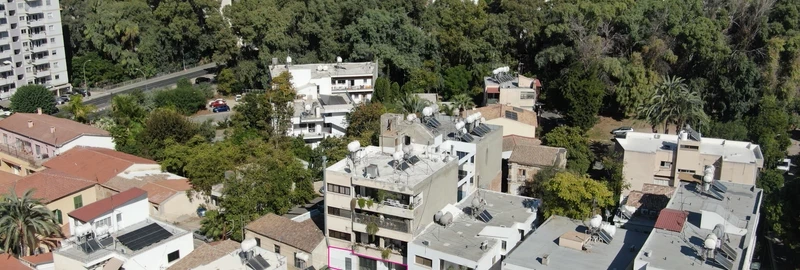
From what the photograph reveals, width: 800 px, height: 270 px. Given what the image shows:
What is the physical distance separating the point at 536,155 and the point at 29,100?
4449 centimetres

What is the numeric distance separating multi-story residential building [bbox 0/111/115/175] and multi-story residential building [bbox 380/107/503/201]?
23151mm

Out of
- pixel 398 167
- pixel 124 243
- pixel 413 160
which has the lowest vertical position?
pixel 124 243

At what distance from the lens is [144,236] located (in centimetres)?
3625

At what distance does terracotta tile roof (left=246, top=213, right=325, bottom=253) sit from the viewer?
37.5 metres

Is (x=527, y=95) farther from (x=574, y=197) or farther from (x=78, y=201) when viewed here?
(x=78, y=201)

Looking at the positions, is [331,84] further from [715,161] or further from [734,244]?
[734,244]

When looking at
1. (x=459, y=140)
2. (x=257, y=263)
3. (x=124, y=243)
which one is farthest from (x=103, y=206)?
(x=459, y=140)

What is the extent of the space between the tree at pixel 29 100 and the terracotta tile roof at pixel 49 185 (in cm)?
2220

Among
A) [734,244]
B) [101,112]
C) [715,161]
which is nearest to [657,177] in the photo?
[715,161]

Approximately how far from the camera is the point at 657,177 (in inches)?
1766

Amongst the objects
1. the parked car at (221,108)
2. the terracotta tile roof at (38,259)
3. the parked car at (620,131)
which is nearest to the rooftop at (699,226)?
the parked car at (620,131)

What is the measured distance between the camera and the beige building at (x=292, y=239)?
122 ft

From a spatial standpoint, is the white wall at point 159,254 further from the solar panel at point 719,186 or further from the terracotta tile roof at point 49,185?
the solar panel at point 719,186

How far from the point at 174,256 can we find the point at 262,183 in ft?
24.3
